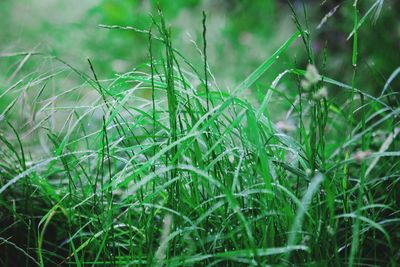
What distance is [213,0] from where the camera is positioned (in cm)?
377

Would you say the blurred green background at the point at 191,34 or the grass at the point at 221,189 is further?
the blurred green background at the point at 191,34

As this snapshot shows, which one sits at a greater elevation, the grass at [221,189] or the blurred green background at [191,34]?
the blurred green background at [191,34]

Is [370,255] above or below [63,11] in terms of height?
below

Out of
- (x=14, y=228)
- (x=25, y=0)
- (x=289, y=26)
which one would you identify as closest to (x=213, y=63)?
(x=289, y=26)

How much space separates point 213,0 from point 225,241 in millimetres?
2977

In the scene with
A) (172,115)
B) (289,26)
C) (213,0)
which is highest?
(213,0)

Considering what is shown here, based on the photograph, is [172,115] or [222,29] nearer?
[172,115]

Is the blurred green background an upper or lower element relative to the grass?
upper

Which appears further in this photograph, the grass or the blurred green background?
the blurred green background

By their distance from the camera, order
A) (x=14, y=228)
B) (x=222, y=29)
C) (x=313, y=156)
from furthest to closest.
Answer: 1. (x=222, y=29)
2. (x=14, y=228)
3. (x=313, y=156)

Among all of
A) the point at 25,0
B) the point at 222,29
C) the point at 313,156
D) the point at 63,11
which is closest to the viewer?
the point at 313,156

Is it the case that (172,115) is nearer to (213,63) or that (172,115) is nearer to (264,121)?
(264,121)

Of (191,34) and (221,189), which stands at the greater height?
(191,34)

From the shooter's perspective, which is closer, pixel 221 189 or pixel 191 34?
pixel 221 189
